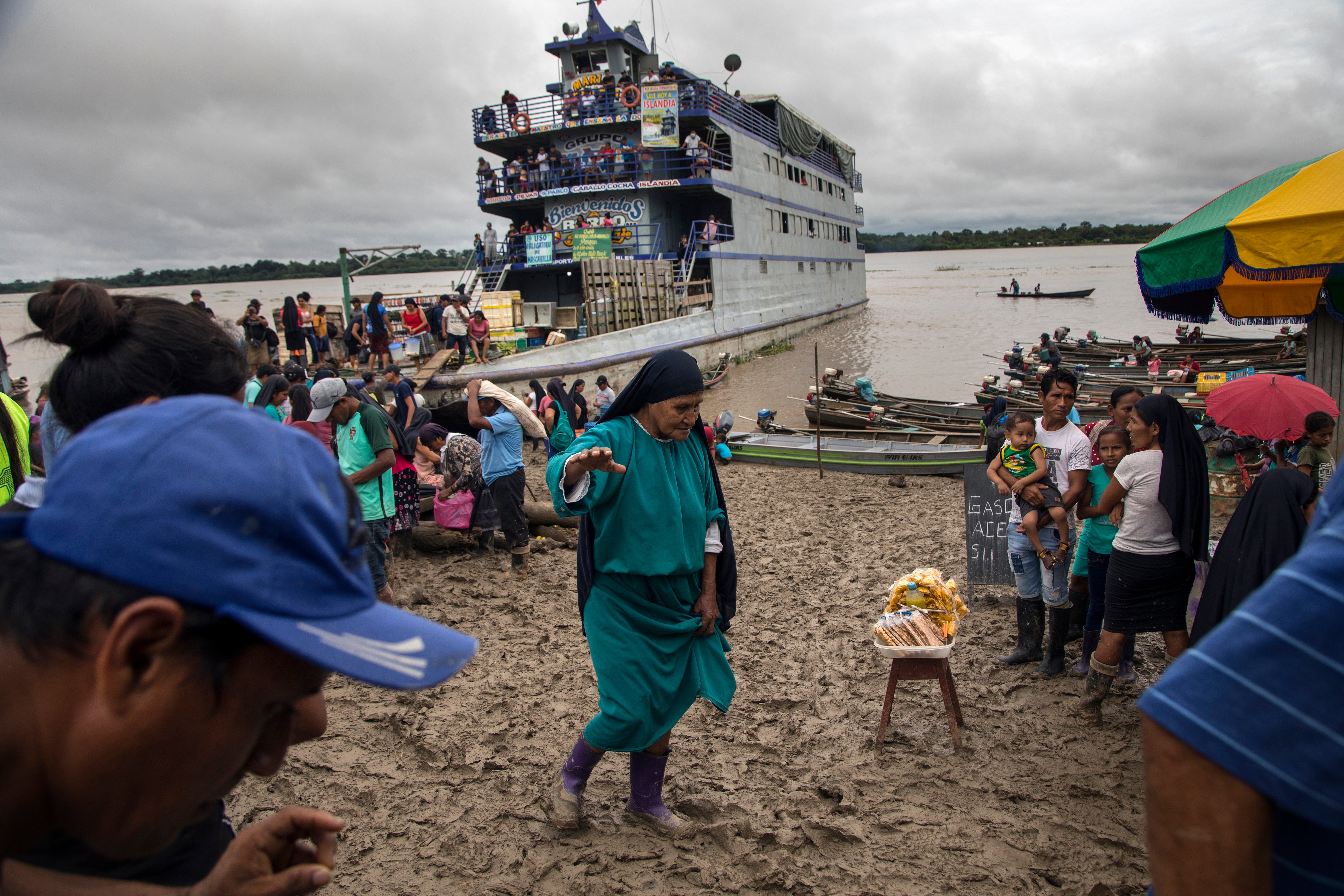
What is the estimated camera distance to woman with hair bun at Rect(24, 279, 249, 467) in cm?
182

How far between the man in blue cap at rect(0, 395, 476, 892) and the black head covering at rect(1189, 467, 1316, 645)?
3.21m

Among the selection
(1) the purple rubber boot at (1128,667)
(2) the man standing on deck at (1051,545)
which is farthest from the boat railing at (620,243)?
(1) the purple rubber boot at (1128,667)

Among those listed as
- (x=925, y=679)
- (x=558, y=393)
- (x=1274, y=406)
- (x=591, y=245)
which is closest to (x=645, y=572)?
(x=925, y=679)

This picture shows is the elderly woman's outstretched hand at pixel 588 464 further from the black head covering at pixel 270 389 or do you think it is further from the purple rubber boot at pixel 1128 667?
the black head covering at pixel 270 389

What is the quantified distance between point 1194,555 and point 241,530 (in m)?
4.07

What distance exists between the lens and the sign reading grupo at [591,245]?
17812 mm

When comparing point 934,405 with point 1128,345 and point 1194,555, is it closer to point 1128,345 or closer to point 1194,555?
point 1194,555

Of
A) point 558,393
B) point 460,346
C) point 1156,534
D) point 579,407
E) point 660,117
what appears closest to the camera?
point 1156,534

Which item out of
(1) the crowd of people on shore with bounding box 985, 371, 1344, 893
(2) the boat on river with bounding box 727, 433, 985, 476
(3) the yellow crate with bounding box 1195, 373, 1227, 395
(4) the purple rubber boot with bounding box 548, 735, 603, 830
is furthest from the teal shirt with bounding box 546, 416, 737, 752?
(3) the yellow crate with bounding box 1195, 373, 1227, 395

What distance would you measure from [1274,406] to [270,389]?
24.0 feet

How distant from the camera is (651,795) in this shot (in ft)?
10.2

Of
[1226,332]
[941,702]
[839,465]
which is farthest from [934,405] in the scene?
[1226,332]

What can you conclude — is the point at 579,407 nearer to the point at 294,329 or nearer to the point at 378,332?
the point at 378,332

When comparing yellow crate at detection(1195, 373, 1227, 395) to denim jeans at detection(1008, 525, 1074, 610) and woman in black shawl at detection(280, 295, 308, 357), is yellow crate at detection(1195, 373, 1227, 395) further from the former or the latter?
woman in black shawl at detection(280, 295, 308, 357)
